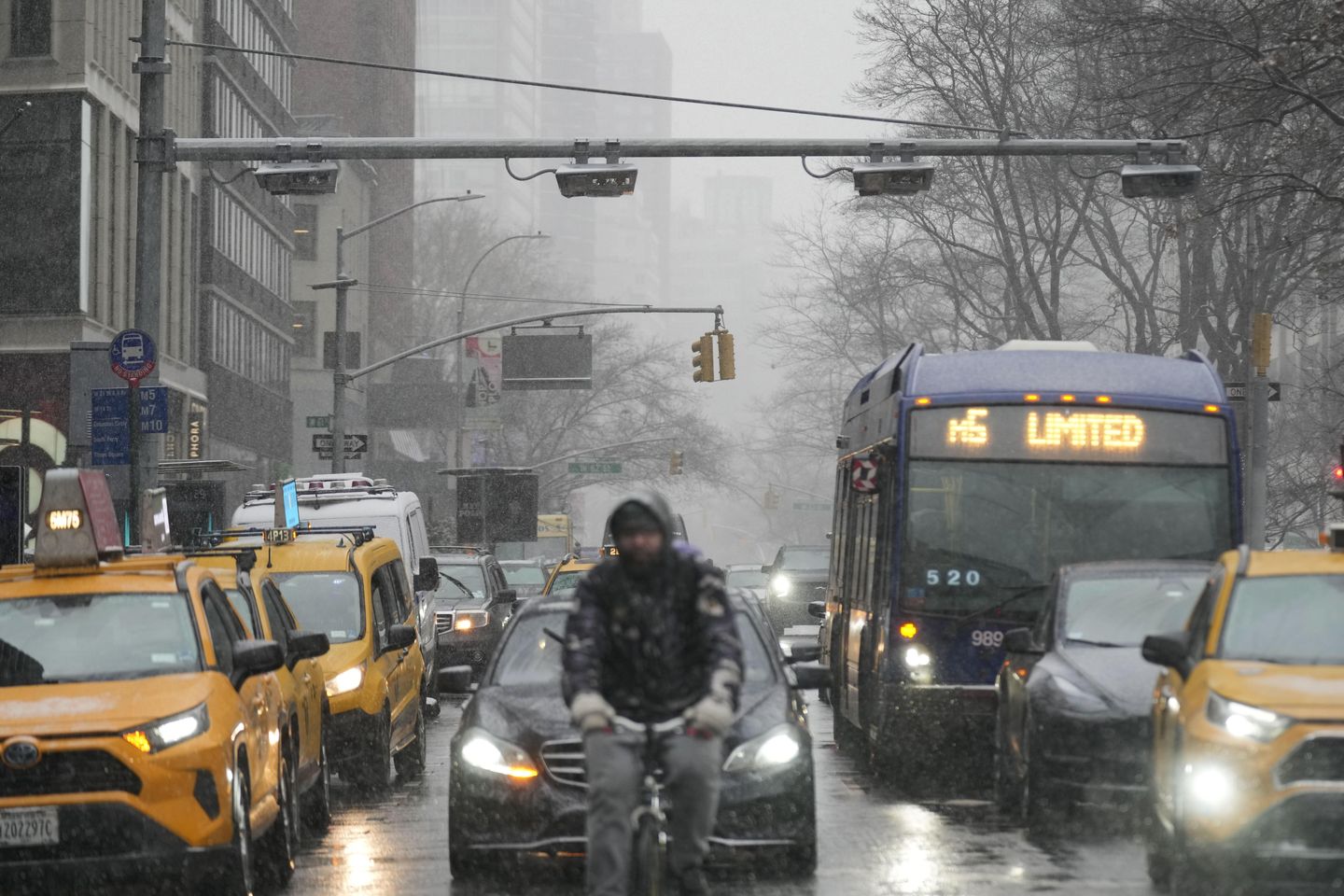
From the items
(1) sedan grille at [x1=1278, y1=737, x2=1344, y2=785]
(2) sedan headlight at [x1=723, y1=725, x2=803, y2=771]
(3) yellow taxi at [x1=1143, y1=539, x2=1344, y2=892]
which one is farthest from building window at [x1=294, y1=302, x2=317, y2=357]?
(1) sedan grille at [x1=1278, y1=737, x2=1344, y2=785]

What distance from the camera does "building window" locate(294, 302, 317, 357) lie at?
7769cm

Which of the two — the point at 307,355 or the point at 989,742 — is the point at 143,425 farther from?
the point at 307,355

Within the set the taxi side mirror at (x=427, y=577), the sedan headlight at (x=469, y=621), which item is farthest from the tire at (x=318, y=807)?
the sedan headlight at (x=469, y=621)

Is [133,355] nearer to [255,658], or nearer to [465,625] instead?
[465,625]

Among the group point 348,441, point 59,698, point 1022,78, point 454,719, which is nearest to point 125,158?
point 348,441

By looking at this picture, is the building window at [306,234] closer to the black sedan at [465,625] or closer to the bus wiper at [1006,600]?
the black sedan at [465,625]

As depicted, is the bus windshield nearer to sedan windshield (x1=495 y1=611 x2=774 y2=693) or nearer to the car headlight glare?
the car headlight glare

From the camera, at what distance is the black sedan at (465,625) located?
96.2 feet

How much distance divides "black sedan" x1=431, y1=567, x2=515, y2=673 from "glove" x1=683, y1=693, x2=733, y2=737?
21294 millimetres

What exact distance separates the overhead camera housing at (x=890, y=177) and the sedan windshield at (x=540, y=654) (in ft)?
32.6

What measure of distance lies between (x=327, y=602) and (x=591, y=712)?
35.2ft

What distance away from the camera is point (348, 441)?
4019 cm

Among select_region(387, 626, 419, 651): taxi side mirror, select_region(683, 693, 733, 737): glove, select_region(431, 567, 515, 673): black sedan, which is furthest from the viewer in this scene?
select_region(431, 567, 515, 673): black sedan

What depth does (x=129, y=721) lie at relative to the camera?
9891 millimetres
